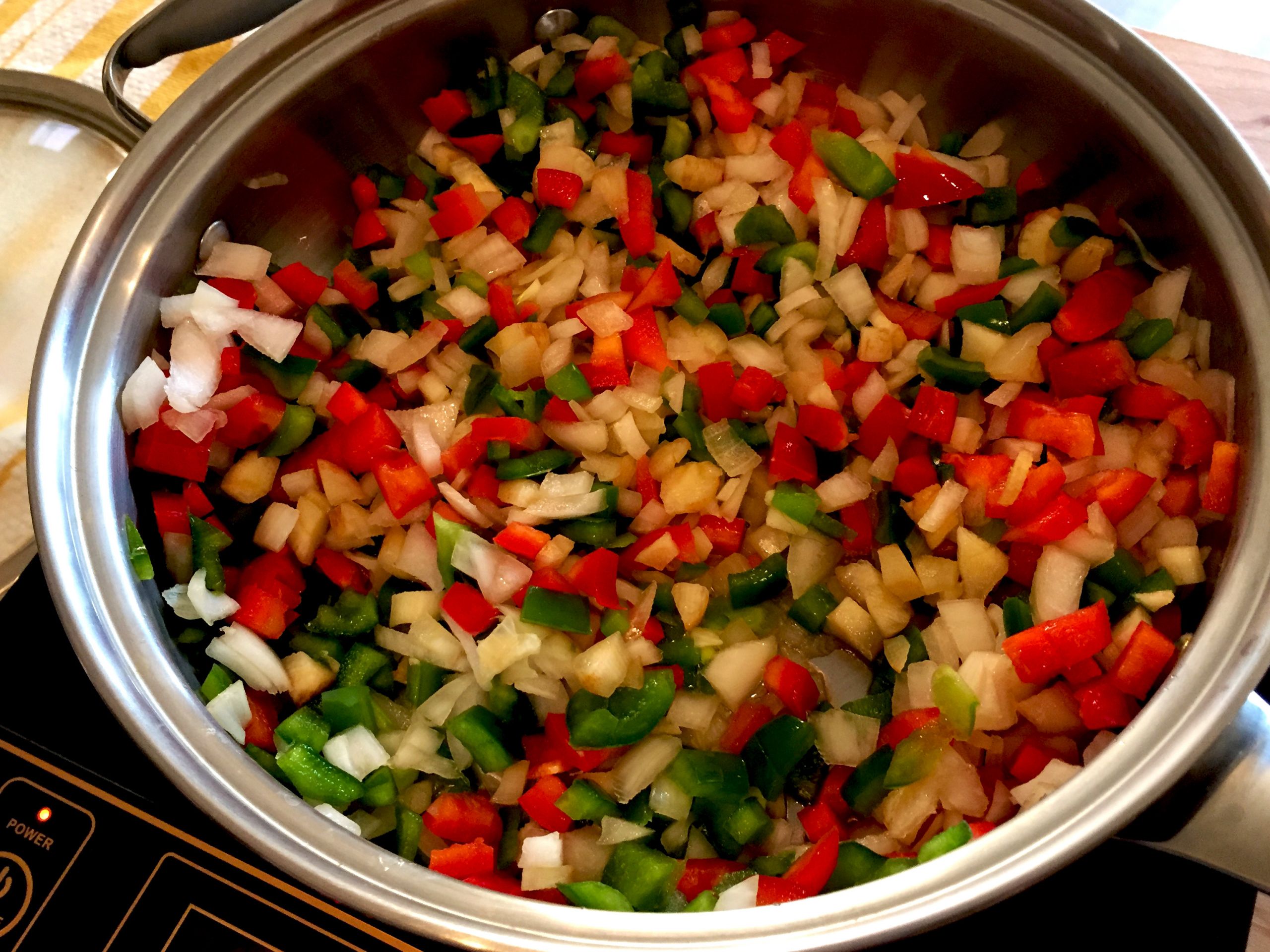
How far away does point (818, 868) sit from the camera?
0.93 meters

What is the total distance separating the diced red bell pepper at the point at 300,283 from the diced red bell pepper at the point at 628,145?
42 centimetres

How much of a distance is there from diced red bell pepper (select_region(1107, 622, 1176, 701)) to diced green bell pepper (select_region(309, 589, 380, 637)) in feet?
2.71

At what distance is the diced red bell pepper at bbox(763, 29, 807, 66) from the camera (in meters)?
1.25

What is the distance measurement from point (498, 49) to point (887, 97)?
53 centimetres

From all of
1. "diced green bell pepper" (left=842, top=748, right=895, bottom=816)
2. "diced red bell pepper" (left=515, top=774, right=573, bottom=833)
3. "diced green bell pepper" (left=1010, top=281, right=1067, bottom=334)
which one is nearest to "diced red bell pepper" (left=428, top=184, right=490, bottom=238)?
"diced green bell pepper" (left=1010, top=281, right=1067, bottom=334)

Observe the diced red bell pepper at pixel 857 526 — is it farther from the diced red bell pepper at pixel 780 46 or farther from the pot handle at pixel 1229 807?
the diced red bell pepper at pixel 780 46

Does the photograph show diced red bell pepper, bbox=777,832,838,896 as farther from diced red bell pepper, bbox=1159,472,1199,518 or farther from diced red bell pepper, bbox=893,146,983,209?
diced red bell pepper, bbox=893,146,983,209

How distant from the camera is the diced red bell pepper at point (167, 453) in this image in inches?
42.1

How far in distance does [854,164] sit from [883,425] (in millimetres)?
338

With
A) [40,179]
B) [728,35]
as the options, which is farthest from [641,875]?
[40,179]

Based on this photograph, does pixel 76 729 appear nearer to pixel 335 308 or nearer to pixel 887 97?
pixel 335 308

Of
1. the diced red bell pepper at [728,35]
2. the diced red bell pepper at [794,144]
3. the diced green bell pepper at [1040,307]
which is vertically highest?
the diced red bell pepper at [728,35]

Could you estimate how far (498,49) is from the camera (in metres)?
1.26

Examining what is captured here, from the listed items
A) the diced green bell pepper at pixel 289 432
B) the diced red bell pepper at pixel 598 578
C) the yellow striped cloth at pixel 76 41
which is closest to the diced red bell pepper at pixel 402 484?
the diced green bell pepper at pixel 289 432
